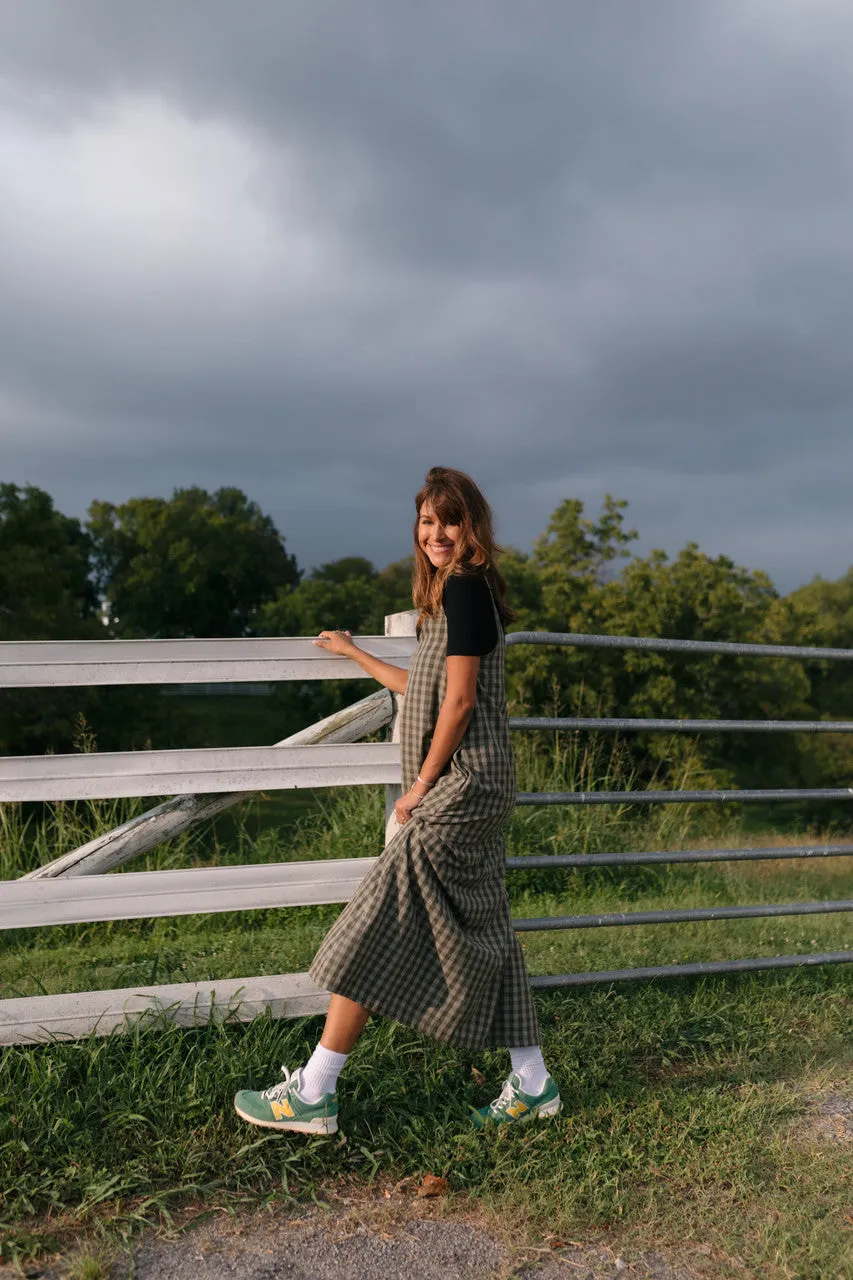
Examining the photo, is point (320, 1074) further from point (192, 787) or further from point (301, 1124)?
point (192, 787)

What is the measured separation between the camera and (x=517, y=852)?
7.08 metres

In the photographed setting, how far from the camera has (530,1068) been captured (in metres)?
3.22

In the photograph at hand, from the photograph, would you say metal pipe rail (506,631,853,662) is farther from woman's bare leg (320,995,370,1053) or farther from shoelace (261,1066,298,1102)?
shoelace (261,1066,298,1102)

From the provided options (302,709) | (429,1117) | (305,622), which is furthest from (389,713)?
(305,622)

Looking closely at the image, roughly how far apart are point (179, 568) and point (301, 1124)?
28280mm

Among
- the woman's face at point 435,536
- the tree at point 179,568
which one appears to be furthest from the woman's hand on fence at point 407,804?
the tree at point 179,568

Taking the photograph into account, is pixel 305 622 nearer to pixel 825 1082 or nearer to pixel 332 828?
pixel 332 828

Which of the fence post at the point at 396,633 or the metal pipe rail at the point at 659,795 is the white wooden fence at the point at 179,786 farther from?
the metal pipe rail at the point at 659,795

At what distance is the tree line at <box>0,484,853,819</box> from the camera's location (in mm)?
14281

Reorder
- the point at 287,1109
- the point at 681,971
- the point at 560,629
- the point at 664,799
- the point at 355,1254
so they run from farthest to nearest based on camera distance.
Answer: the point at 560,629, the point at 681,971, the point at 664,799, the point at 287,1109, the point at 355,1254

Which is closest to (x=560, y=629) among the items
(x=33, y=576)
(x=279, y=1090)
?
(x=33, y=576)

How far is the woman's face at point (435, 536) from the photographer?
10.2ft

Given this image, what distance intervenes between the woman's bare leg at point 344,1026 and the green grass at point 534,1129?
0.84 feet

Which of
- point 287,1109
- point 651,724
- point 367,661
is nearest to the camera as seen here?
point 287,1109
